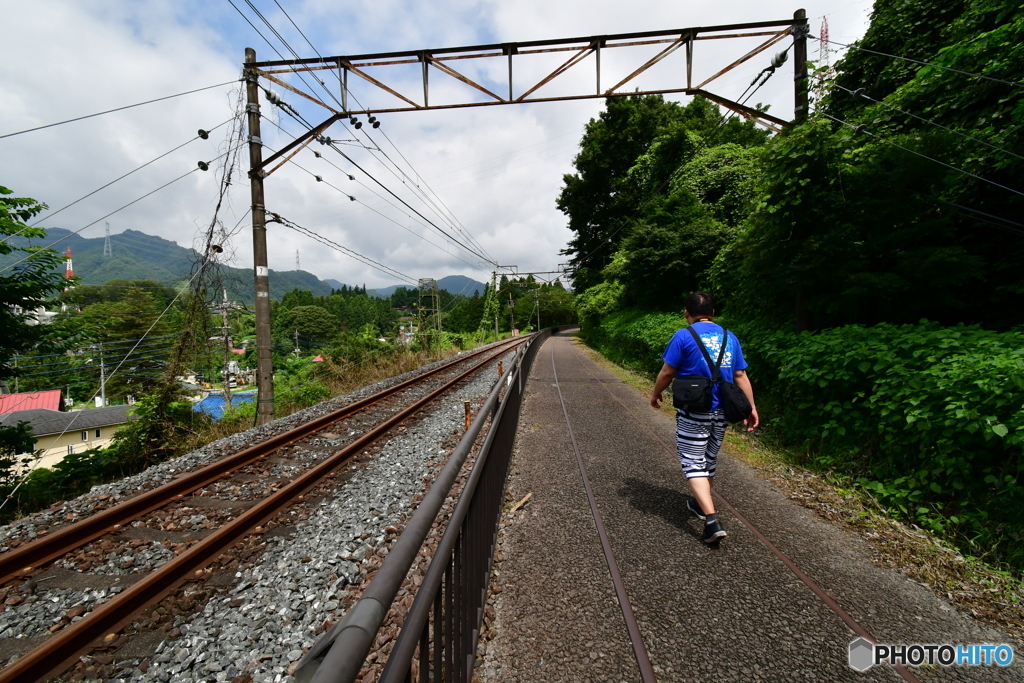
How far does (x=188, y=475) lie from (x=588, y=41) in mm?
8802

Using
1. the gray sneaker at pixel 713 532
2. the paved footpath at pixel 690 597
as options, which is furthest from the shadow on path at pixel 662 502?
the gray sneaker at pixel 713 532

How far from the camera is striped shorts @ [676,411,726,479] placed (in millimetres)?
3234

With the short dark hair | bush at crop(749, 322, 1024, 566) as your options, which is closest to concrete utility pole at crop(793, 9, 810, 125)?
bush at crop(749, 322, 1024, 566)

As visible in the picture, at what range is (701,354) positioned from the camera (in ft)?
10.6

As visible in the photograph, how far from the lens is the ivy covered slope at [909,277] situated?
124 inches

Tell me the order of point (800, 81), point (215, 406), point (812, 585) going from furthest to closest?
point (215, 406), point (800, 81), point (812, 585)

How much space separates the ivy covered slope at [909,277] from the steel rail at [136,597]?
578 cm

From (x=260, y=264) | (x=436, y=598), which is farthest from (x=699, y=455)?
(x=260, y=264)

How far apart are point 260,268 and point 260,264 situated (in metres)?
0.09

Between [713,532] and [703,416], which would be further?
[703,416]

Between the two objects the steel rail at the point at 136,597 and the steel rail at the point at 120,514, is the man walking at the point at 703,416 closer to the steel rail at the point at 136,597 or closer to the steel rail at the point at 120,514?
the steel rail at the point at 136,597

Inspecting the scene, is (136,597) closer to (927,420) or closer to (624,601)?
(624,601)

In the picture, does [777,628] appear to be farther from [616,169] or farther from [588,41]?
[616,169]

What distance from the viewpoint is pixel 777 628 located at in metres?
2.30
